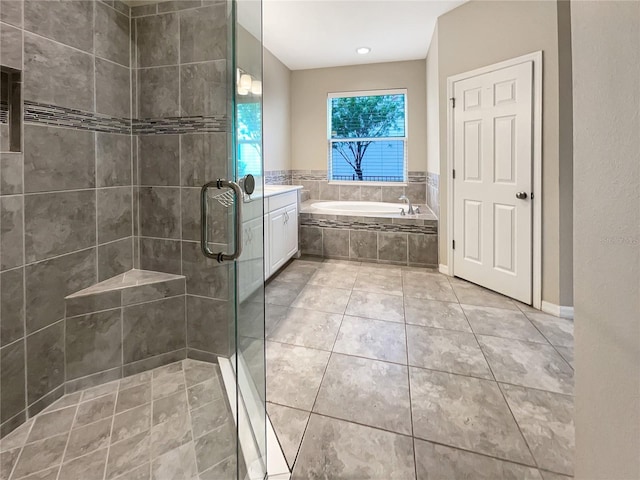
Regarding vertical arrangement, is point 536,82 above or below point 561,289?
above

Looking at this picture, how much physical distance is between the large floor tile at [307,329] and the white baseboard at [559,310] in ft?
5.27

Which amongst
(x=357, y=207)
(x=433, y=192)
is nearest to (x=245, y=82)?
(x=433, y=192)

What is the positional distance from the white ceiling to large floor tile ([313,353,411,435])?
3.12 metres

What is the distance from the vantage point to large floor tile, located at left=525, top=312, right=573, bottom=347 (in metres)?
2.11

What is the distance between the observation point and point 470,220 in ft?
10.3

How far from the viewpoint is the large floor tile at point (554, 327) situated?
211 centimetres

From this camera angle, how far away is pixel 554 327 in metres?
2.30

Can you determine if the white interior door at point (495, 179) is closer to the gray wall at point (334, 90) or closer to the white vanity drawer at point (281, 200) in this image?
the gray wall at point (334, 90)

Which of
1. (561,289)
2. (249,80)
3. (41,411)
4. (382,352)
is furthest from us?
(561,289)

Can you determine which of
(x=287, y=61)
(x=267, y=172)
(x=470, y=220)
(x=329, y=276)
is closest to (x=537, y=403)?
(x=470, y=220)

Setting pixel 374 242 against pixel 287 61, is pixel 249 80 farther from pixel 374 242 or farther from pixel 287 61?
pixel 287 61

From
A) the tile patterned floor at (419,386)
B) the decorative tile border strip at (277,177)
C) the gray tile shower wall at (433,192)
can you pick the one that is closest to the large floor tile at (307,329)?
the tile patterned floor at (419,386)

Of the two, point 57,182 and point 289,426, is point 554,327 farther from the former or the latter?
point 57,182

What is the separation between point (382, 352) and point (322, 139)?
376 cm
